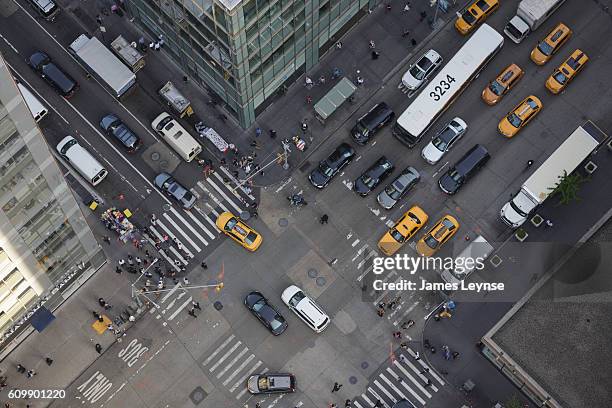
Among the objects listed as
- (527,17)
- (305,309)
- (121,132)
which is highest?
(121,132)

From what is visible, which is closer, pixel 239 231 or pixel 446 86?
pixel 239 231

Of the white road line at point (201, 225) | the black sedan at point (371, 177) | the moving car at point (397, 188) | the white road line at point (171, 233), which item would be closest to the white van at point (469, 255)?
the moving car at point (397, 188)

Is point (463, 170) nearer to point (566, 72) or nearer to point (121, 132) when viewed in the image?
point (566, 72)

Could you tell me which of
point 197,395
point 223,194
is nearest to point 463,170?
point 223,194

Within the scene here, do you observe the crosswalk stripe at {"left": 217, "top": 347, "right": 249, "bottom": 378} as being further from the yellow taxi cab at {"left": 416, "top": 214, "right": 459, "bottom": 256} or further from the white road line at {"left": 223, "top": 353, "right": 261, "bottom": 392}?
the yellow taxi cab at {"left": 416, "top": 214, "right": 459, "bottom": 256}

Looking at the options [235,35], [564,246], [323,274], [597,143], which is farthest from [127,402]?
[597,143]

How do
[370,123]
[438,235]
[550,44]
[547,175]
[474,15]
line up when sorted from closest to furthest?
[547,175]
[438,235]
[370,123]
[550,44]
[474,15]
